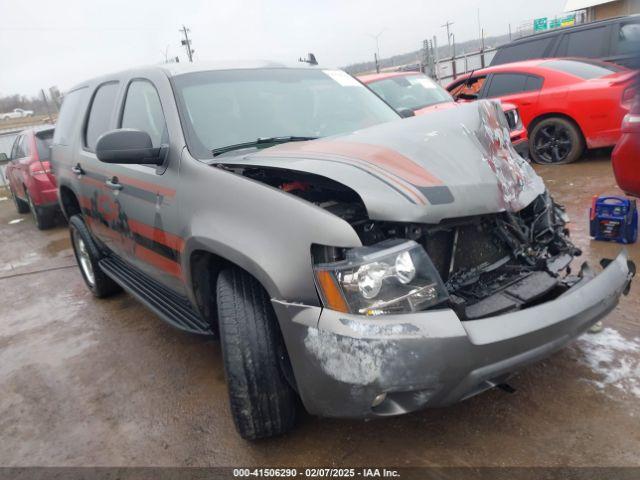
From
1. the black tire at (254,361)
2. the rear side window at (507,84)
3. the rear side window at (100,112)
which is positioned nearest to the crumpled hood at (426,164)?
the black tire at (254,361)

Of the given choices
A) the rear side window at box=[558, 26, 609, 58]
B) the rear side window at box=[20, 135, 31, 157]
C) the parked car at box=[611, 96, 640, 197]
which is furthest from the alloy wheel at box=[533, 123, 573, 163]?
the rear side window at box=[20, 135, 31, 157]

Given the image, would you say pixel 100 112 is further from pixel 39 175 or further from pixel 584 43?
pixel 584 43

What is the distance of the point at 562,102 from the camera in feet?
21.2

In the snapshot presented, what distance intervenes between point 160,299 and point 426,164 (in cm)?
192

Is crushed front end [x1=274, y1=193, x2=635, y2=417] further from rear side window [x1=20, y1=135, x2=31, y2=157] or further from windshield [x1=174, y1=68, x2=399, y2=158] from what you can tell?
rear side window [x1=20, y1=135, x2=31, y2=157]

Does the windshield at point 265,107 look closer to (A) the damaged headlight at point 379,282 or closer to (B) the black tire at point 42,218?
(A) the damaged headlight at point 379,282

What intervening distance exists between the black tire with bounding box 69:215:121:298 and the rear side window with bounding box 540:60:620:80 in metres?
6.23

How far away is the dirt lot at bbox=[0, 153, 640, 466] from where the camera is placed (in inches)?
83.4

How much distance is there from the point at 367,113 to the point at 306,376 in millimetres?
1996

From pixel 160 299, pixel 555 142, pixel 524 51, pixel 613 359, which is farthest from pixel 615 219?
pixel 524 51

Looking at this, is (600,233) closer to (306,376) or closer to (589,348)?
(589,348)

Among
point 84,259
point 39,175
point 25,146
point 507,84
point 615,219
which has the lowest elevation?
point 615,219

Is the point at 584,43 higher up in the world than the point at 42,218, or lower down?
higher up

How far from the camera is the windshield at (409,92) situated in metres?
7.01
